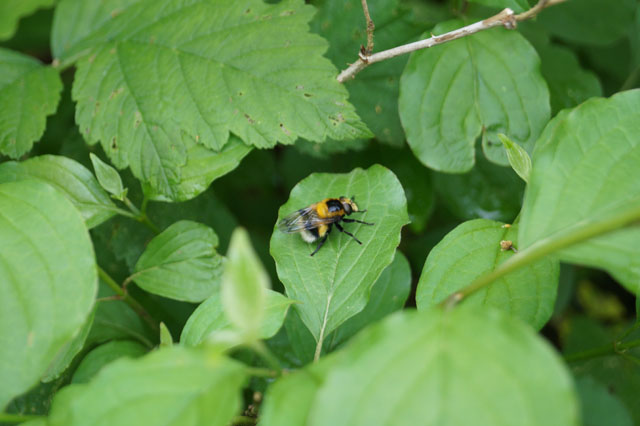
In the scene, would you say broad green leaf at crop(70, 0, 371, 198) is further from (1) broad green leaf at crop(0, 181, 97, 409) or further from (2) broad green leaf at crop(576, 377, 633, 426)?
(2) broad green leaf at crop(576, 377, 633, 426)

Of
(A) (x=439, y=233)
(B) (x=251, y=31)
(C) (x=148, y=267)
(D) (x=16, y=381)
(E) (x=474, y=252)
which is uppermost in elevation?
(B) (x=251, y=31)

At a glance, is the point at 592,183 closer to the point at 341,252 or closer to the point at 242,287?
the point at 341,252

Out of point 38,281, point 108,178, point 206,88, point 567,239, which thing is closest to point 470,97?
point 206,88

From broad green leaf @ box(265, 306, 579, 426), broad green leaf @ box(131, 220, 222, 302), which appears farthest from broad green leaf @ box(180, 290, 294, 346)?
broad green leaf @ box(265, 306, 579, 426)

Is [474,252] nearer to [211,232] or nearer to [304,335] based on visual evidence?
[304,335]

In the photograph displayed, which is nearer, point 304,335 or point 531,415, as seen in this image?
point 531,415

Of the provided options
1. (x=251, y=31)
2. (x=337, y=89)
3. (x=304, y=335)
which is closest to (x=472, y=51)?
(x=337, y=89)
